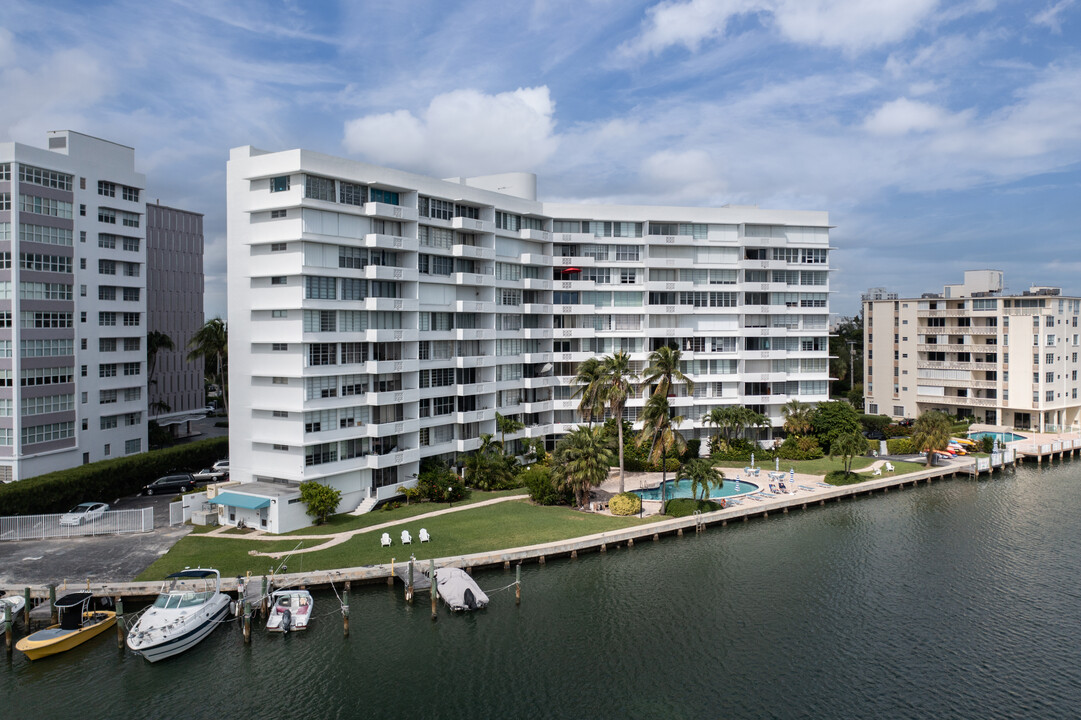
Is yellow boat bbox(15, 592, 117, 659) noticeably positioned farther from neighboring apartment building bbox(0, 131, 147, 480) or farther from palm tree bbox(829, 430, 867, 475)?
palm tree bbox(829, 430, 867, 475)

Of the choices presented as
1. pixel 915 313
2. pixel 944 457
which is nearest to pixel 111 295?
pixel 944 457

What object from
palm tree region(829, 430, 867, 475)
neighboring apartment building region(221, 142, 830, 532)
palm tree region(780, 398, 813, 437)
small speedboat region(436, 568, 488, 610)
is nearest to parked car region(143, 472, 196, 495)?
neighboring apartment building region(221, 142, 830, 532)

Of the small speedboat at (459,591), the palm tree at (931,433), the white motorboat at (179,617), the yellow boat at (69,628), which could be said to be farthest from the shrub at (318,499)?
the palm tree at (931,433)

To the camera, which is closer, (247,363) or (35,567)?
(35,567)

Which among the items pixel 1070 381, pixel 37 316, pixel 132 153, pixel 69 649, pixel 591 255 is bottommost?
pixel 69 649

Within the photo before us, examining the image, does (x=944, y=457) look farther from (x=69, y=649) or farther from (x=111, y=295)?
(x=111, y=295)

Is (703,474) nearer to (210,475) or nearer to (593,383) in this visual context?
(593,383)
